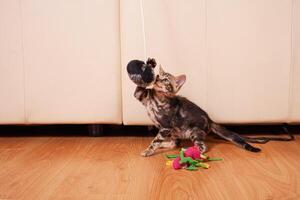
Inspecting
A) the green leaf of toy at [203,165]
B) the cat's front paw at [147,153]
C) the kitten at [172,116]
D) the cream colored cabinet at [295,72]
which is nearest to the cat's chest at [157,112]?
the kitten at [172,116]

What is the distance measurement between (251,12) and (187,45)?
27cm

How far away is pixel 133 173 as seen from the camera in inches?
37.9

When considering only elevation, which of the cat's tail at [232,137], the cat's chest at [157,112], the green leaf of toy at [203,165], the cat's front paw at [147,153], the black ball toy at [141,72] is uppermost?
the black ball toy at [141,72]

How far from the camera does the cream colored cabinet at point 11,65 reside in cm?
129

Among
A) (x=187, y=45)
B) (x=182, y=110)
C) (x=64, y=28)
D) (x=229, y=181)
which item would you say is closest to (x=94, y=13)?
(x=64, y=28)

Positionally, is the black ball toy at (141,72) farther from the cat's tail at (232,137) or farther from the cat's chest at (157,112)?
the cat's tail at (232,137)

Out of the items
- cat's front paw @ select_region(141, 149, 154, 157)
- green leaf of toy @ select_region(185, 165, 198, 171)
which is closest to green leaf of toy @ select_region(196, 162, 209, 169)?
green leaf of toy @ select_region(185, 165, 198, 171)

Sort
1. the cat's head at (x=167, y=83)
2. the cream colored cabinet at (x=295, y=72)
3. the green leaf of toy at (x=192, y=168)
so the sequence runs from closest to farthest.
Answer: the green leaf of toy at (x=192, y=168) < the cat's head at (x=167, y=83) < the cream colored cabinet at (x=295, y=72)

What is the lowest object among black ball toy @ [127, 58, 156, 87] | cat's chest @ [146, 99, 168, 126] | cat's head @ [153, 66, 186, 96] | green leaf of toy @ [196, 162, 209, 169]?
green leaf of toy @ [196, 162, 209, 169]

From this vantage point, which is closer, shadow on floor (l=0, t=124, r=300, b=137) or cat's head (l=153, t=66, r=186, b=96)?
cat's head (l=153, t=66, r=186, b=96)

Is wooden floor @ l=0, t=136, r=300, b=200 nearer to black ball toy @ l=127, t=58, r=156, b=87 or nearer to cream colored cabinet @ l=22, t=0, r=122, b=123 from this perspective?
cream colored cabinet @ l=22, t=0, r=122, b=123

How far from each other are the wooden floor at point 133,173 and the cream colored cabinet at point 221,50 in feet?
0.54

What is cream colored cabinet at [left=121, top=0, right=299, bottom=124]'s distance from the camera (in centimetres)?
126

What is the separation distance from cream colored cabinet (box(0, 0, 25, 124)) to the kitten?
498 mm
